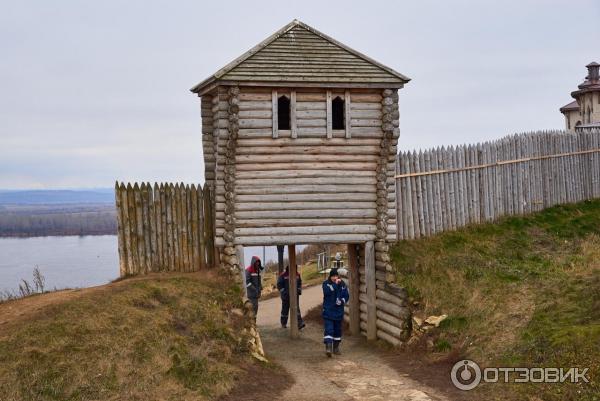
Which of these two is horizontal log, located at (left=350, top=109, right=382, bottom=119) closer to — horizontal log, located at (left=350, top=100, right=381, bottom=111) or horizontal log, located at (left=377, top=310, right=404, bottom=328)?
horizontal log, located at (left=350, top=100, right=381, bottom=111)

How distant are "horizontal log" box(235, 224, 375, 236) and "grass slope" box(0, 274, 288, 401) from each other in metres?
1.54

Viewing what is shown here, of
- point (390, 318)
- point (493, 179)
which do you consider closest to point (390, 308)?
point (390, 318)

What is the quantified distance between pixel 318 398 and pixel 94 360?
11.2 feet

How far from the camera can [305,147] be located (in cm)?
1552

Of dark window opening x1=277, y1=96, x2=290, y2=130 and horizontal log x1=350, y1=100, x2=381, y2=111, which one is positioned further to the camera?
dark window opening x1=277, y1=96, x2=290, y2=130

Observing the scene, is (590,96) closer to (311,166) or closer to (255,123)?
(311,166)

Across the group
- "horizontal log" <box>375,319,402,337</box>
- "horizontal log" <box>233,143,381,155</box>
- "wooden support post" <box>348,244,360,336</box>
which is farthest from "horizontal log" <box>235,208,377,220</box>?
"horizontal log" <box>375,319,402,337</box>

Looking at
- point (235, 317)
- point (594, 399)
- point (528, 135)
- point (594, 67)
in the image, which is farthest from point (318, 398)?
point (594, 67)

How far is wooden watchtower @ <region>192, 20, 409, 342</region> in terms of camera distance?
1518 cm

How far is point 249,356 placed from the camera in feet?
43.7

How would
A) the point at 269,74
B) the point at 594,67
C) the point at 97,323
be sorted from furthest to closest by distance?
the point at 594,67 < the point at 269,74 < the point at 97,323

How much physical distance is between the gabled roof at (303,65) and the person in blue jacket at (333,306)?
3.92 metres

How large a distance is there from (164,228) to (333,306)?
3806 mm

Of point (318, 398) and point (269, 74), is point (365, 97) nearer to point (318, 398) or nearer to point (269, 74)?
point (269, 74)
